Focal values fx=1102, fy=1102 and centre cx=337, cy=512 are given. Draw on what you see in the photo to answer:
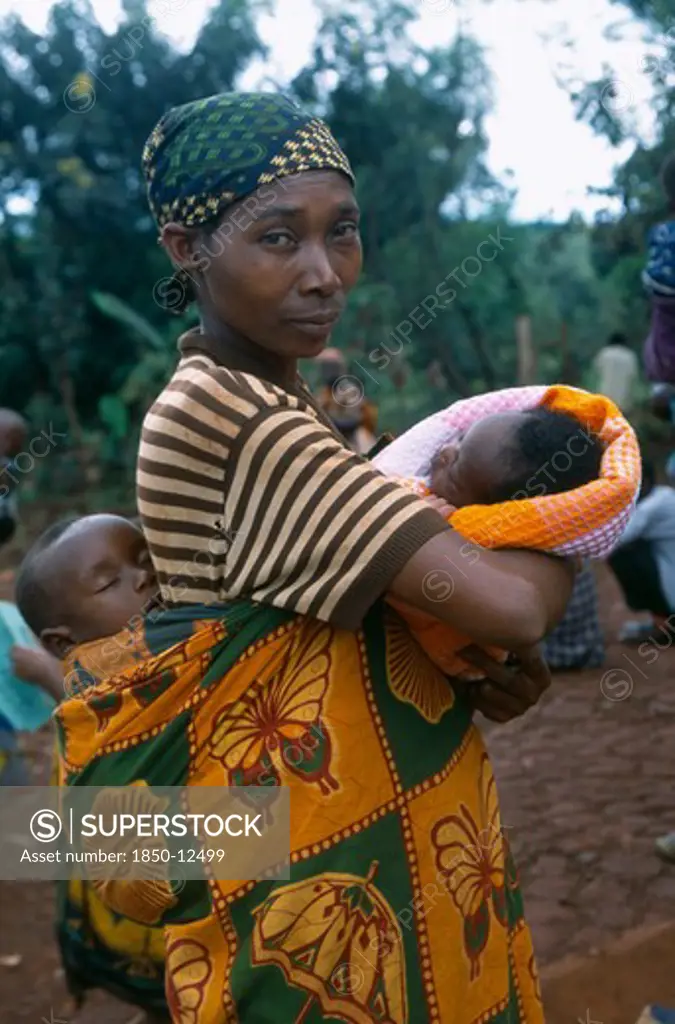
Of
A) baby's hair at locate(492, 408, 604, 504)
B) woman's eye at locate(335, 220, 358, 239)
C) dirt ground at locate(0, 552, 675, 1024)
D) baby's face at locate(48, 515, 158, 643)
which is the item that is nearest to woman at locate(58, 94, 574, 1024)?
woman's eye at locate(335, 220, 358, 239)

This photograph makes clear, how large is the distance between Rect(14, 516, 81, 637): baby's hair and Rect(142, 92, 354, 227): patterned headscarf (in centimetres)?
80

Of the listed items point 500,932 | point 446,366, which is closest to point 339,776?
point 500,932

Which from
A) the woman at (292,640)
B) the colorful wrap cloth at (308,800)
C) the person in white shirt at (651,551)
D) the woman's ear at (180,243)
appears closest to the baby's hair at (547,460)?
the woman at (292,640)

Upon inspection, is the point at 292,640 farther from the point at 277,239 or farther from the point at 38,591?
the point at 38,591

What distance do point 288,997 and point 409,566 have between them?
23.3 inches

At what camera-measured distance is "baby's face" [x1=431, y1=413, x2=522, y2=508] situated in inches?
62.2

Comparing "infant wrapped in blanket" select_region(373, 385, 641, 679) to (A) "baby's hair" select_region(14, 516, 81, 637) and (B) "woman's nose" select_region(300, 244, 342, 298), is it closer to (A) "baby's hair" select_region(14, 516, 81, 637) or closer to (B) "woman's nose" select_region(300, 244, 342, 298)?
(B) "woman's nose" select_region(300, 244, 342, 298)

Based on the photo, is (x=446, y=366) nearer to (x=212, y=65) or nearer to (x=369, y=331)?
(x=369, y=331)

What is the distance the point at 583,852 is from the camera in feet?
13.4

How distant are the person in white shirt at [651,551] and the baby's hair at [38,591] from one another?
13.6 ft

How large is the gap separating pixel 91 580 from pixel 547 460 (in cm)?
96

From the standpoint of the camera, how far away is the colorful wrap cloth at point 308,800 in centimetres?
145

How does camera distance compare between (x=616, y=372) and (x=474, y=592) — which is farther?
(x=616, y=372)

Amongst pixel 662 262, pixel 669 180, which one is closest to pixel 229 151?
pixel 662 262
